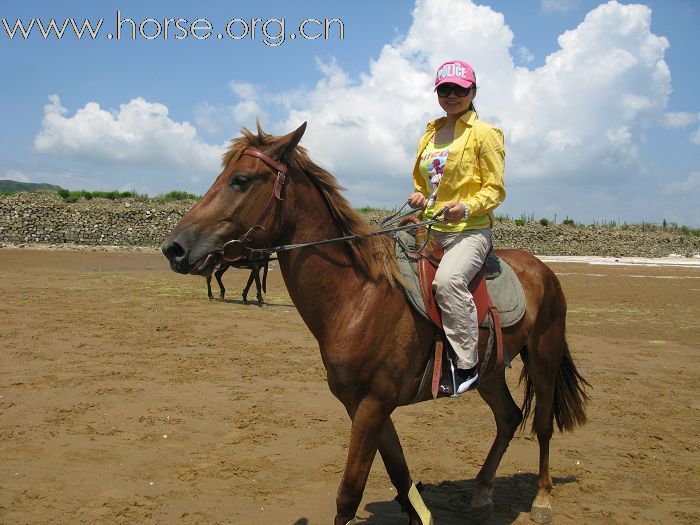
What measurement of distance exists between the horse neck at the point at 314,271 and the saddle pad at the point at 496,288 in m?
0.28

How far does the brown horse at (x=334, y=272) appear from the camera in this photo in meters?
2.99

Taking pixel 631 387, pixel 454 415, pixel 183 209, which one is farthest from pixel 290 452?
pixel 183 209

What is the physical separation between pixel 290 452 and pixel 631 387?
484cm

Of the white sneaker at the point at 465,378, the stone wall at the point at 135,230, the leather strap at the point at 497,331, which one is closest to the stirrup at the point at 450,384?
the white sneaker at the point at 465,378

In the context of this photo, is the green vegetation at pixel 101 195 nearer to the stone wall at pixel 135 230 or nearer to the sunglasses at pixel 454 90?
the stone wall at pixel 135 230

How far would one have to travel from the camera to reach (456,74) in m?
3.54

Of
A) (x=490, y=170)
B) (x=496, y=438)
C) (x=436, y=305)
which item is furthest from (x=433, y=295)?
(x=496, y=438)

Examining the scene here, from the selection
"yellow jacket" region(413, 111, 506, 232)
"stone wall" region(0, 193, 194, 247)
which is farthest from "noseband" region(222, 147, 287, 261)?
"stone wall" region(0, 193, 194, 247)

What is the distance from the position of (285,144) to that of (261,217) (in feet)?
1.38

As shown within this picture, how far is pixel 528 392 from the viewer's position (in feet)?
15.6

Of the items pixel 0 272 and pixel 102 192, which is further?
pixel 102 192

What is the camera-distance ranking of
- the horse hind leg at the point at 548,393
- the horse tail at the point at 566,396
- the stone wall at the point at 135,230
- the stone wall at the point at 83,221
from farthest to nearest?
1. the stone wall at the point at 135,230
2. the stone wall at the point at 83,221
3. the horse tail at the point at 566,396
4. the horse hind leg at the point at 548,393

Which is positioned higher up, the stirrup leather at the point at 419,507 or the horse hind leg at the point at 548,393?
A: the horse hind leg at the point at 548,393

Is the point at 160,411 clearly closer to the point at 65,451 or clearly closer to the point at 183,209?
the point at 65,451
